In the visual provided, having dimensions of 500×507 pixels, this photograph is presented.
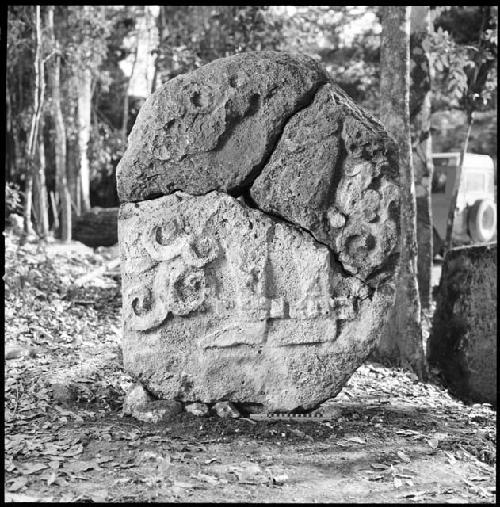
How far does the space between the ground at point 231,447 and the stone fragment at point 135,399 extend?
0.23 feet

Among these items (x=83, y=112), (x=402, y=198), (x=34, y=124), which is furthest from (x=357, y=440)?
(x=83, y=112)

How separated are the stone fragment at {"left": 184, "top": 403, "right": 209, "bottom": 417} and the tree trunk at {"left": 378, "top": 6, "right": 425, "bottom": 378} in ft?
8.33

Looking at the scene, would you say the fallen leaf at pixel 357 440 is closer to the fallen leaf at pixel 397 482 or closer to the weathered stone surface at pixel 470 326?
the fallen leaf at pixel 397 482

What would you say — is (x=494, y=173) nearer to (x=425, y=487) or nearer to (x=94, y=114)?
(x=94, y=114)

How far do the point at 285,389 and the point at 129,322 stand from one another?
1.00m

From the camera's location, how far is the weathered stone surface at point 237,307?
181 inches

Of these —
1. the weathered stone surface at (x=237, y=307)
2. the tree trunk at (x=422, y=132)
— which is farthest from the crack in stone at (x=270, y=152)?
the tree trunk at (x=422, y=132)

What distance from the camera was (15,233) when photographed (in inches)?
426

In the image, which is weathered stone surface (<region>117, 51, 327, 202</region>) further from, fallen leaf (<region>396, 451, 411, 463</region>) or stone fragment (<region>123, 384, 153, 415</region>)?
fallen leaf (<region>396, 451, 411, 463</region>)

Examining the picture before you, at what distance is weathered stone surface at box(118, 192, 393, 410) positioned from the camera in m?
4.60

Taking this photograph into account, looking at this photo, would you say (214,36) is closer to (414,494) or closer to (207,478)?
(207,478)

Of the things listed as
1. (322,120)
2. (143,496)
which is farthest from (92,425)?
(322,120)

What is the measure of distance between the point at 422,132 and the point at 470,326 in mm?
2829

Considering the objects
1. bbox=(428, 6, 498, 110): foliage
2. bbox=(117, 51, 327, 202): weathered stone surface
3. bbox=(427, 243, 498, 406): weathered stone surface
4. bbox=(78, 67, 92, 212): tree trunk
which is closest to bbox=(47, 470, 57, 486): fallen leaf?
bbox=(117, 51, 327, 202): weathered stone surface
